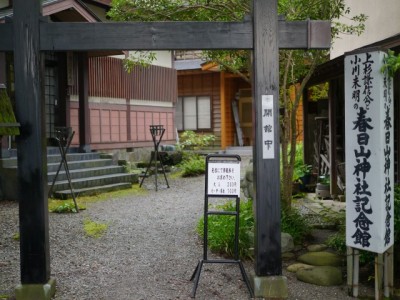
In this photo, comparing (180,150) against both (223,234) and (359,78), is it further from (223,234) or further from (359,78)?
(359,78)

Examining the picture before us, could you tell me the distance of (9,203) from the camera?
34.2 ft

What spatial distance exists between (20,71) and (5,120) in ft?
1.71

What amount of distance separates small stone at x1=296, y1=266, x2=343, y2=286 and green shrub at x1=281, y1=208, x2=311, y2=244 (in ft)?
4.12

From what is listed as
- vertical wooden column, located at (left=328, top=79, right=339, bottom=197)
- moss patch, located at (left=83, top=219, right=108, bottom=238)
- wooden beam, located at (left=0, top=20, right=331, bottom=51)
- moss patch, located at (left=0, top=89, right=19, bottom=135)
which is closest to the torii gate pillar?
wooden beam, located at (left=0, top=20, right=331, bottom=51)

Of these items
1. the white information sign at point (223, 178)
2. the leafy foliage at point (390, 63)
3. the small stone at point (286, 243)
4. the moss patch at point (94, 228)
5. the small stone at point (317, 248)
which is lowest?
the moss patch at point (94, 228)

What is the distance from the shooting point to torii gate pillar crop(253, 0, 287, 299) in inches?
184

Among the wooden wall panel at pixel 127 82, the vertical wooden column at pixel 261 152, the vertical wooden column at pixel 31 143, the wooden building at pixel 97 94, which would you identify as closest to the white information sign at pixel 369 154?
the vertical wooden column at pixel 261 152

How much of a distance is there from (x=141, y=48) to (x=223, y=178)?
1.71 metres

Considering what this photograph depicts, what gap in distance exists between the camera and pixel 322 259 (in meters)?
5.85

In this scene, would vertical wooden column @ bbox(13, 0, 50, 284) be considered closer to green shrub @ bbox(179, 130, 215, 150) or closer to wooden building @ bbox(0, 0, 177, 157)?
wooden building @ bbox(0, 0, 177, 157)

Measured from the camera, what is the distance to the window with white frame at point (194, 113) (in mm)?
22828

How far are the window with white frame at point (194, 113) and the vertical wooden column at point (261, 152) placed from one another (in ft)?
59.0

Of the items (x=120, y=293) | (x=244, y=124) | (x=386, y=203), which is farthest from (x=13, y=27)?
(x=244, y=124)

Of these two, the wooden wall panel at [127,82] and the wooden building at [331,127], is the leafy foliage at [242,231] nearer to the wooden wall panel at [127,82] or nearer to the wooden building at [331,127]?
A: the wooden building at [331,127]
